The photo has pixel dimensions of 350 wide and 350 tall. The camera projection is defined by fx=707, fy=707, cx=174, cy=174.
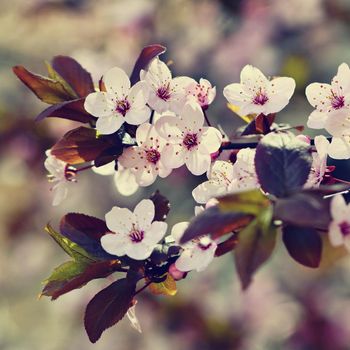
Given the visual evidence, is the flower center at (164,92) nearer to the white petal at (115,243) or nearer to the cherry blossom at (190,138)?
the cherry blossom at (190,138)

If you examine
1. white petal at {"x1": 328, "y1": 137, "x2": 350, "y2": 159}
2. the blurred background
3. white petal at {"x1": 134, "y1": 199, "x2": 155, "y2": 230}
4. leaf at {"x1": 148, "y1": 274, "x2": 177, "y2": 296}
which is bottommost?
the blurred background

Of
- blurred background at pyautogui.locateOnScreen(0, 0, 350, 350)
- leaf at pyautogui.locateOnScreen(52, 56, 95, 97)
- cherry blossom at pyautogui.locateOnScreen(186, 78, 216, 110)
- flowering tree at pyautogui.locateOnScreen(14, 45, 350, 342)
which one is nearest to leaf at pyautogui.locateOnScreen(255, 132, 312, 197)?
flowering tree at pyautogui.locateOnScreen(14, 45, 350, 342)

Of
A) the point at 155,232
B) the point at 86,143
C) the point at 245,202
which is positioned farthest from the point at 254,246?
the point at 86,143

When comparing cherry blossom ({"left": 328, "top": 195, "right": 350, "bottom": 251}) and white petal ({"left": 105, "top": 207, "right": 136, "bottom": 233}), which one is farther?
white petal ({"left": 105, "top": 207, "right": 136, "bottom": 233})

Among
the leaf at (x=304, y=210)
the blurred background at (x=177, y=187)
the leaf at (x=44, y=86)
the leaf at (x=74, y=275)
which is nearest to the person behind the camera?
the leaf at (x=304, y=210)

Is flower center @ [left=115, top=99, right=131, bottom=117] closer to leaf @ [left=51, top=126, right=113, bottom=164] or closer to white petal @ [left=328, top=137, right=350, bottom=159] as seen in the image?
leaf @ [left=51, top=126, right=113, bottom=164]

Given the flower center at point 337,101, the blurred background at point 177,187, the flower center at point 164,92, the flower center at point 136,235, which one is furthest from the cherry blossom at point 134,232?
the blurred background at point 177,187
